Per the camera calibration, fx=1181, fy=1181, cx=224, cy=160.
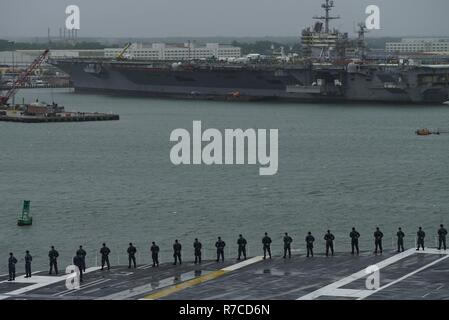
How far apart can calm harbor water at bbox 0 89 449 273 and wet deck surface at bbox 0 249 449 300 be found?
4832 millimetres

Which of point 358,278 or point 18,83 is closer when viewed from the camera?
point 358,278

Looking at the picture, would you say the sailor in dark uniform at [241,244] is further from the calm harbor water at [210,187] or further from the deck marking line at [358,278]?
the calm harbor water at [210,187]

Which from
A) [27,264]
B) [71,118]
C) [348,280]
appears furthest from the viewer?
[71,118]

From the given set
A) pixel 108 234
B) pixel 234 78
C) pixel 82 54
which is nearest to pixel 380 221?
pixel 108 234

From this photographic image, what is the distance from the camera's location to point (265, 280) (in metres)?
23.7

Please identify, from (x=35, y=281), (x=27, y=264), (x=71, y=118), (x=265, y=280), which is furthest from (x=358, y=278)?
(x=71, y=118)

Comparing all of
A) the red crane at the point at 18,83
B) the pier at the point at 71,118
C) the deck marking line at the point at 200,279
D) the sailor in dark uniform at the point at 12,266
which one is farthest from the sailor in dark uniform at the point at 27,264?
the red crane at the point at 18,83

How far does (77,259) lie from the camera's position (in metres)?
24.5

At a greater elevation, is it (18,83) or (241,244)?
(18,83)

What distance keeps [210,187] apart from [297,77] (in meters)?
51.8

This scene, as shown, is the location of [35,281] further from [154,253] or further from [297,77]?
[297,77]

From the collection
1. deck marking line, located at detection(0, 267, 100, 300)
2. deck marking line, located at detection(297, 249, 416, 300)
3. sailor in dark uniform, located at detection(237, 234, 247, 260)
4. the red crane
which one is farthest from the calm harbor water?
the red crane
